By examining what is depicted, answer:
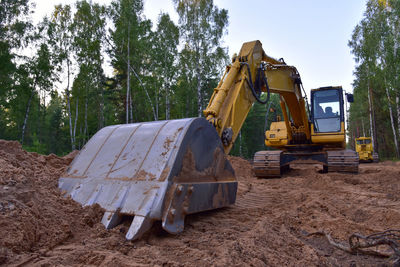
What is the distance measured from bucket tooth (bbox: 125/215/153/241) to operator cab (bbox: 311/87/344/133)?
7.08 m

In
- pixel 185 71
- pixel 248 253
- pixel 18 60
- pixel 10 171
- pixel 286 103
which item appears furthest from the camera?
pixel 185 71

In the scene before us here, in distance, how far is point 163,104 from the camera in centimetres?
2734

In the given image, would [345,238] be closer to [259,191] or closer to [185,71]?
[259,191]

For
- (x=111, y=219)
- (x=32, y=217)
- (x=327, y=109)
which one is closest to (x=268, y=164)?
(x=327, y=109)

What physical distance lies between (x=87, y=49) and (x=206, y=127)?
1969 centimetres

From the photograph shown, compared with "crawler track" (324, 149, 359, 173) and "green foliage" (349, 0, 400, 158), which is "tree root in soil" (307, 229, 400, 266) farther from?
"green foliage" (349, 0, 400, 158)

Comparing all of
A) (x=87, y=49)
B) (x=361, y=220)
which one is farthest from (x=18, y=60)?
(x=361, y=220)

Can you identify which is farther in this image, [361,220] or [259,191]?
[259,191]

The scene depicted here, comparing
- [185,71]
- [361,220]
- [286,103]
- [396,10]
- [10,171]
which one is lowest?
[361,220]

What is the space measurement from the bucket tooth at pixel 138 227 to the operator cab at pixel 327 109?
23.2 feet

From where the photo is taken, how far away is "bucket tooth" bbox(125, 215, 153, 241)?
234cm

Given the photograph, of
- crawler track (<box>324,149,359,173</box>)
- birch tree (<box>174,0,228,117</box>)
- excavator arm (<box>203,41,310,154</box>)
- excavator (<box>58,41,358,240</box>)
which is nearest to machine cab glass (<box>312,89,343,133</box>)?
crawler track (<box>324,149,359,173</box>)

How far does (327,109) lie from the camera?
8.47 m

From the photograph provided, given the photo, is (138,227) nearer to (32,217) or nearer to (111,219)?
(111,219)
